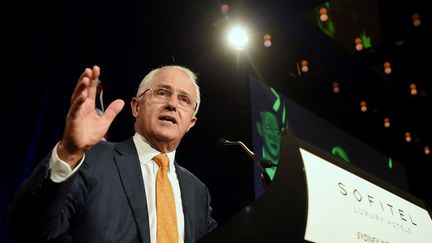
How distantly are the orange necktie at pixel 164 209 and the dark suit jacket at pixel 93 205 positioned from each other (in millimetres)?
59

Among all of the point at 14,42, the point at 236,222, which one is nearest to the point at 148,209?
the point at 236,222

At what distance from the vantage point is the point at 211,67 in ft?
11.6

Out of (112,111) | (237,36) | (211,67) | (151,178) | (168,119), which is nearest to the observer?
(112,111)

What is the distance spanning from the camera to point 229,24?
11.2ft

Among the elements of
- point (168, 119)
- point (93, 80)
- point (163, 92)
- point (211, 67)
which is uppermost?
point (211, 67)

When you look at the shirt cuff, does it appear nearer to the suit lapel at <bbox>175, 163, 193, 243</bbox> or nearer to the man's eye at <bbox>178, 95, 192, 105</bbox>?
the suit lapel at <bbox>175, 163, 193, 243</bbox>

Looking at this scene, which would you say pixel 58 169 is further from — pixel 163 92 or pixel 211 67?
pixel 211 67

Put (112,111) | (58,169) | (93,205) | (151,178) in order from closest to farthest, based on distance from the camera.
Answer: (58,169) < (112,111) < (93,205) < (151,178)

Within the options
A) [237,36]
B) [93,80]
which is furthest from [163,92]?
[237,36]

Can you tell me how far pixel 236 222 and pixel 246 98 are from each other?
8.90 feet

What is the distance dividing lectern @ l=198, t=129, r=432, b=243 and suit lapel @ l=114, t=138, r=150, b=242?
0.37 m

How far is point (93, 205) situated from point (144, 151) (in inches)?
12.9

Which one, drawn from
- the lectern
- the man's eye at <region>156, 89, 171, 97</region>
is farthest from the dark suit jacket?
the lectern

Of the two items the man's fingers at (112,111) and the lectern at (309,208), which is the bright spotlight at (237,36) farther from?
the lectern at (309,208)
